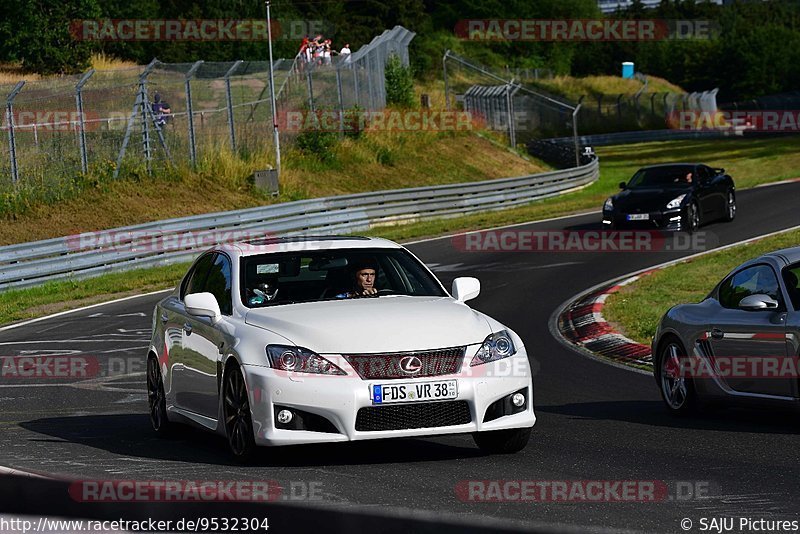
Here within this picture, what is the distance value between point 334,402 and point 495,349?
1130 millimetres

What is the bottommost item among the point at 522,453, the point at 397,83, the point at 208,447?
the point at 208,447

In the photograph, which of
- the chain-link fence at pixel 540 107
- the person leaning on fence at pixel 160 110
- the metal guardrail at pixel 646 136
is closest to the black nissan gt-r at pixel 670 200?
the person leaning on fence at pixel 160 110

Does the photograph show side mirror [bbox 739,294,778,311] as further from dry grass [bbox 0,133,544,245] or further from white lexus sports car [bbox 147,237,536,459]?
dry grass [bbox 0,133,544,245]

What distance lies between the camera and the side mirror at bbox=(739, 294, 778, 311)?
1005 centimetres

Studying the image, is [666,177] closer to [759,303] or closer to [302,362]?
[759,303]

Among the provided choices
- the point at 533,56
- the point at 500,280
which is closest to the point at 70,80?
the point at 500,280

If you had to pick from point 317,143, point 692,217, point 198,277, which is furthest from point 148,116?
point 198,277

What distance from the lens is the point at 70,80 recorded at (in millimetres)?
33625

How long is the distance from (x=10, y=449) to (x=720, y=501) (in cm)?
503

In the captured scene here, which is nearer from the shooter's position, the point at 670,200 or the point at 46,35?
the point at 670,200

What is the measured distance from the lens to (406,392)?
8453mm

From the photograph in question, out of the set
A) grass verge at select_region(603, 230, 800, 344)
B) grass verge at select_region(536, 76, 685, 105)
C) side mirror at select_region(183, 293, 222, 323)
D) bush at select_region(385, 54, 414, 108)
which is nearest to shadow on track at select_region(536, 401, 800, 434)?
side mirror at select_region(183, 293, 222, 323)

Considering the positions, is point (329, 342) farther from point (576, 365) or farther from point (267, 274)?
point (576, 365)

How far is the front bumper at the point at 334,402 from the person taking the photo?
843 cm
